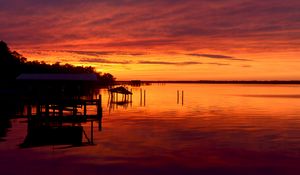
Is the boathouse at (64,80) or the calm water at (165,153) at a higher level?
the boathouse at (64,80)

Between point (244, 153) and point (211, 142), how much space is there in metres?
3.62

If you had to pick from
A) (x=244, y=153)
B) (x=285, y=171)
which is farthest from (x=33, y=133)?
(x=285, y=171)

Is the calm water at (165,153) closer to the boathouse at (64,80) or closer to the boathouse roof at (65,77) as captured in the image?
the boathouse at (64,80)

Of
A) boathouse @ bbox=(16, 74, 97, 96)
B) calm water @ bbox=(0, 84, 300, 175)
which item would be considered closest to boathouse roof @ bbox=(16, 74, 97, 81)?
boathouse @ bbox=(16, 74, 97, 96)

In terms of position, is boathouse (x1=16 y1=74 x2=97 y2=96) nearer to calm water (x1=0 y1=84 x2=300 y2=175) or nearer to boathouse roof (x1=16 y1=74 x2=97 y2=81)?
boathouse roof (x1=16 y1=74 x2=97 y2=81)

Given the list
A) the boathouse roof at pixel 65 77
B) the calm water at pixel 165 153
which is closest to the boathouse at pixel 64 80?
the boathouse roof at pixel 65 77

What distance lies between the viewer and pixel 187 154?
20.8m

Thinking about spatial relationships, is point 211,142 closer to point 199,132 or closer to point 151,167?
point 199,132

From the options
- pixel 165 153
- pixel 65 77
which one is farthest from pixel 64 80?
pixel 165 153

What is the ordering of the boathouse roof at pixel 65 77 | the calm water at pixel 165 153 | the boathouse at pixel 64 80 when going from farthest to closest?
the boathouse roof at pixel 65 77 < the boathouse at pixel 64 80 < the calm water at pixel 165 153

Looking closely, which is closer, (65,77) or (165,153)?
(165,153)

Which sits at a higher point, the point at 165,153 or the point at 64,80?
the point at 64,80

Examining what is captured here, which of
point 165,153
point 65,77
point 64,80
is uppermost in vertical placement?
point 65,77

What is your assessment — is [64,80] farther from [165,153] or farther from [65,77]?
[165,153]
